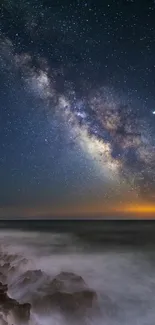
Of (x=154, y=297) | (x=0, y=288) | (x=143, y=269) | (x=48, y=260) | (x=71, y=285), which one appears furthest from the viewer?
(x=48, y=260)

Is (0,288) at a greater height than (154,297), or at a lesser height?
greater

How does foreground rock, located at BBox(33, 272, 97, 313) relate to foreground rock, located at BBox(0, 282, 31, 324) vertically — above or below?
below

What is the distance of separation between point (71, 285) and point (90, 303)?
7.89 feet

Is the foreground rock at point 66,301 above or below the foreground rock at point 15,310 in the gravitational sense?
below

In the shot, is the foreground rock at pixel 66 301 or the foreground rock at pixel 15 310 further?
the foreground rock at pixel 66 301

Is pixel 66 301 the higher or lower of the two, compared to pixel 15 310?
lower

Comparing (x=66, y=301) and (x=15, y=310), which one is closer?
(x=15, y=310)

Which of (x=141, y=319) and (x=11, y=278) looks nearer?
(x=141, y=319)

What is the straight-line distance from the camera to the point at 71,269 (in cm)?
2481

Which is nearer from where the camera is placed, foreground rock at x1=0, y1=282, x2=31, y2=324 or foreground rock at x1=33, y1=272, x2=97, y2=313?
foreground rock at x1=0, y1=282, x2=31, y2=324

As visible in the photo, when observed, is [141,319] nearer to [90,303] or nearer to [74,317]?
[90,303]

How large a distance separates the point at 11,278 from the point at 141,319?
6.97 metres

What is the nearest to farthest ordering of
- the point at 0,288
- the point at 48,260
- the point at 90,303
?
the point at 0,288 → the point at 90,303 → the point at 48,260

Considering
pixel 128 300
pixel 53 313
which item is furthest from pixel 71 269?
pixel 53 313
